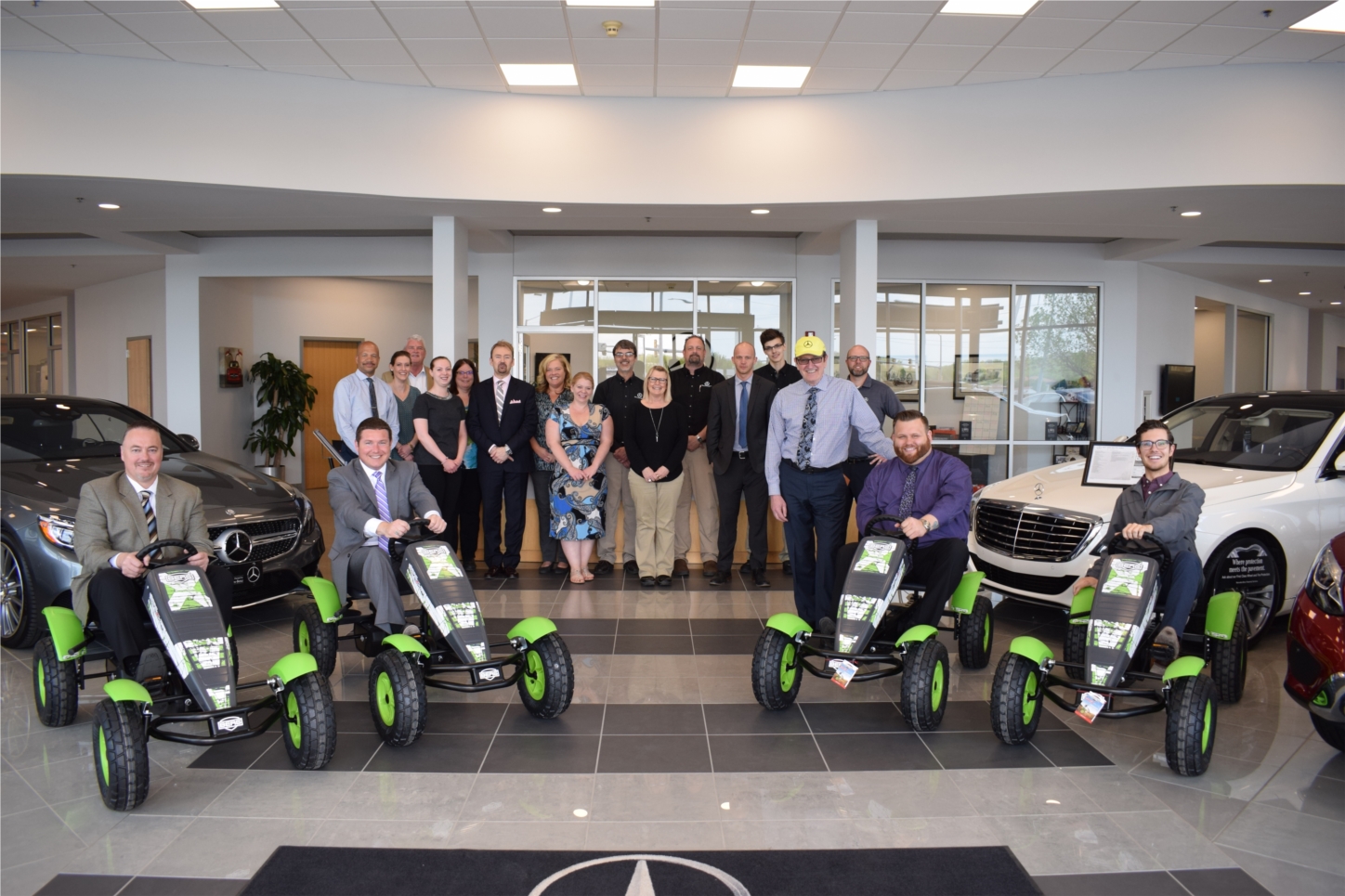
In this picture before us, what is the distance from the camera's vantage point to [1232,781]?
3271mm

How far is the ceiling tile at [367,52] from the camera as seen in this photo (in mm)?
6660

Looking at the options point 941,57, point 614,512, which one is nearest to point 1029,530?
point 614,512

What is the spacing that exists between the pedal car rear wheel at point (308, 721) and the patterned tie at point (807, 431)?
8.85ft

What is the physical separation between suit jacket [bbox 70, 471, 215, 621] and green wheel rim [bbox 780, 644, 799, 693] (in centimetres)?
254

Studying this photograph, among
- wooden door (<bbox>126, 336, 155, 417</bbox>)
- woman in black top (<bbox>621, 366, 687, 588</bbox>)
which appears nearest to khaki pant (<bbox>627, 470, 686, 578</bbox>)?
woman in black top (<bbox>621, 366, 687, 588</bbox>)

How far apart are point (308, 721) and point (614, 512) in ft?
13.1

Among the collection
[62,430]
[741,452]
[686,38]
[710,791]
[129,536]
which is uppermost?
[686,38]

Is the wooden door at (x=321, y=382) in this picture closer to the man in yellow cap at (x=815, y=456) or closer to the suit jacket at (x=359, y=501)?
the suit jacket at (x=359, y=501)

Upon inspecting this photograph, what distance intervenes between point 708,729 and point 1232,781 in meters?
1.96

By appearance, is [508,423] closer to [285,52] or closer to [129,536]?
[129,536]

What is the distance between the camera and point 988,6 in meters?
6.02

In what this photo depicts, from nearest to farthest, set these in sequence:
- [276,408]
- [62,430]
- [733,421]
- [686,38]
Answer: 1. [62,430]
2. [733,421]
3. [686,38]
4. [276,408]

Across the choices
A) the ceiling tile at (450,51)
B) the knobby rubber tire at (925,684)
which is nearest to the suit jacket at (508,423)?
the ceiling tile at (450,51)

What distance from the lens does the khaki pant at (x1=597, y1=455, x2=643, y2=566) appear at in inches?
273
